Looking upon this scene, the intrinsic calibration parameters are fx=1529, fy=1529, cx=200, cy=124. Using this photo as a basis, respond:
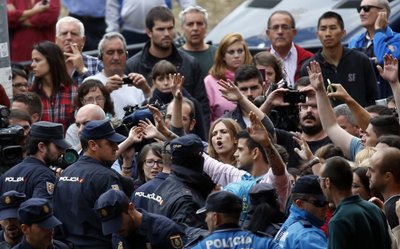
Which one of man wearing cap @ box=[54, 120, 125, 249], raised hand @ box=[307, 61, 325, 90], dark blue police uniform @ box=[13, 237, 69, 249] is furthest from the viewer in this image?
raised hand @ box=[307, 61, 325, 90]

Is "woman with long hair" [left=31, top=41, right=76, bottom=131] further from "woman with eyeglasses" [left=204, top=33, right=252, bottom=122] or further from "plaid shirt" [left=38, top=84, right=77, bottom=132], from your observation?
"woman with eyeglasses" [left=204, top=33, right=252, bottom=122]

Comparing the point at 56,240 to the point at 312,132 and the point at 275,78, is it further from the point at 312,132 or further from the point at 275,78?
the point at 275,78

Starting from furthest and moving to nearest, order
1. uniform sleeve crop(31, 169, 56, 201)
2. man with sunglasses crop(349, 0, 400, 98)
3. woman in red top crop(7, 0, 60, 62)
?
1. woman in red top crop(7, 0, 60, 62)
2. man with sunglasses crop(349, 0, 400, 98)
3. uniform sleeve crop(31, 169, 56, 201)

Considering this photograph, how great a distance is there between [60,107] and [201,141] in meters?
3.72

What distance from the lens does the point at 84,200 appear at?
13.0 meters

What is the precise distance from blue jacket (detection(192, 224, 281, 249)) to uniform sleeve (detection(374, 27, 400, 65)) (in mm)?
5544

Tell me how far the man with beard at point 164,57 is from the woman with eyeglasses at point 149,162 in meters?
2.65

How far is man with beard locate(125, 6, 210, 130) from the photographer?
1694 cm

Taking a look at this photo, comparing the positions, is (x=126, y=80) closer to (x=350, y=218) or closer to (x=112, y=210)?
(x=112, y=210)

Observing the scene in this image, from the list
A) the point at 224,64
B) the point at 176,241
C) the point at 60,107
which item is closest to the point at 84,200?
the point at 176,241

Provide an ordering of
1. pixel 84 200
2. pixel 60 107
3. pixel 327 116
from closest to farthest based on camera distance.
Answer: pixel 84 200
pixel 327 116
pixel 60 107

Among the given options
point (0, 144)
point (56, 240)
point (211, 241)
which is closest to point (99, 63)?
point (0, 144)

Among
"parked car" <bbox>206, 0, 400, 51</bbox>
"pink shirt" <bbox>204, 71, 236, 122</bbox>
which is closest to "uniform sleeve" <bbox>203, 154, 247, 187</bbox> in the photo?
"pink shirt" <bbox>204, 71, 236, 122</bbox>

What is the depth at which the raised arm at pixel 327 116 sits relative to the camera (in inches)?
547
